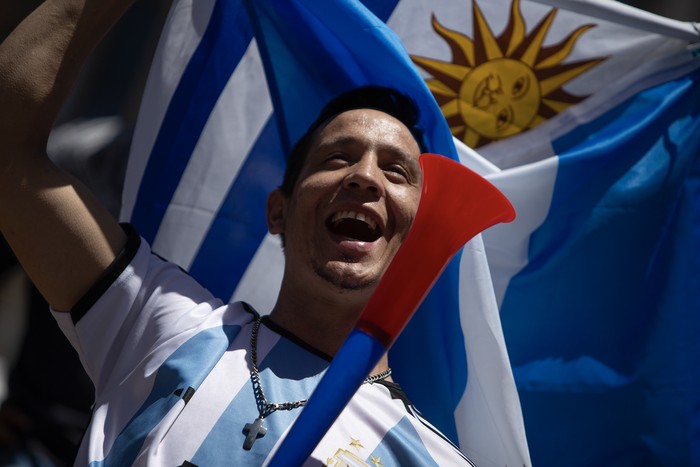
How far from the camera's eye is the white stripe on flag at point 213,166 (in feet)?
9.14

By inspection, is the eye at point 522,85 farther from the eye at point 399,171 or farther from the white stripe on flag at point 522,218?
the eye at point 399,171

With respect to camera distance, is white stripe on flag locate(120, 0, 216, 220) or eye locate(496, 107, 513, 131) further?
eye locate(496, 107, 513, 131)

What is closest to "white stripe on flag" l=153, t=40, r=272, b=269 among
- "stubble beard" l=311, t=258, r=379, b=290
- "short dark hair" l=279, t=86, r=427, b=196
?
"short dark hair" l=279, t=86, r=427, b=196

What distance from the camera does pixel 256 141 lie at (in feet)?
9.24

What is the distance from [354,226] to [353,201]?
0.13 m

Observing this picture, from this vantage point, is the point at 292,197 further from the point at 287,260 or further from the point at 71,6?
the point at 71,6

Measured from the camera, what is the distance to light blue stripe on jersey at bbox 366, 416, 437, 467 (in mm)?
1919

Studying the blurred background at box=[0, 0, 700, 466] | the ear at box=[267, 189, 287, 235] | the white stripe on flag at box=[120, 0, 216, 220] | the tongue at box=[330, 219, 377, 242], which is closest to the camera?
the tongue at box=[330, 219, 377, 242]

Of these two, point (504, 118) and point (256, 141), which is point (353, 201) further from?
point (504, 118)

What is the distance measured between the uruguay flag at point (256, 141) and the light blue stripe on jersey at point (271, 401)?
1.80ft

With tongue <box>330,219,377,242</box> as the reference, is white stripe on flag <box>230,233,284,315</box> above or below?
below

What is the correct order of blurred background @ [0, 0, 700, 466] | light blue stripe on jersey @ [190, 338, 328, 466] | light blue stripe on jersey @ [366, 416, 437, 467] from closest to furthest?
light blue stripe on jersey @ [190, 338, 328, 466] < light blue stripe on jersey @ [366, 416, 437, 467] < blurred background @ [0, 0, 700, 466]

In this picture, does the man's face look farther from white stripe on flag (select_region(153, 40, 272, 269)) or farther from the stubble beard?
white stripe on flag (select_region(153, 40, 272, 269))

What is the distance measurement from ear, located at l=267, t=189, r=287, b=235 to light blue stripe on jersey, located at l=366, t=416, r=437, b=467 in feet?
2.36
